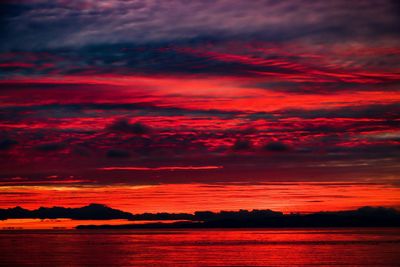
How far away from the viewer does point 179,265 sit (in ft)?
405

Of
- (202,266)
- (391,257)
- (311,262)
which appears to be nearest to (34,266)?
(202,266)

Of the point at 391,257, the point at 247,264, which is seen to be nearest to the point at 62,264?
the point at 247,264

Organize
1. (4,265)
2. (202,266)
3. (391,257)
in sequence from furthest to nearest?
(391,257) → (4,265) → (202,266)

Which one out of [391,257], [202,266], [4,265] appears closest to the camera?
[202,266]

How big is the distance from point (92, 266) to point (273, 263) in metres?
38.9

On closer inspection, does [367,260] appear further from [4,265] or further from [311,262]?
[4,265]

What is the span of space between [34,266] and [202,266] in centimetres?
3638

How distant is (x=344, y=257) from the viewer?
141 metres

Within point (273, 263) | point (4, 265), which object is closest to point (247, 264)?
point (273, 263)

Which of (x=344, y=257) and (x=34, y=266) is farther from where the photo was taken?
(x=344, y=257)

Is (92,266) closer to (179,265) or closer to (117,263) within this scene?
(117,263)

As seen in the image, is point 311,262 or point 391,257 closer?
point 311,262

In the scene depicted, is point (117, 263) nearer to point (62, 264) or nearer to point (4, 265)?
point (62, 264)

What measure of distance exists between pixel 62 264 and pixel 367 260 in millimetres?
67963
